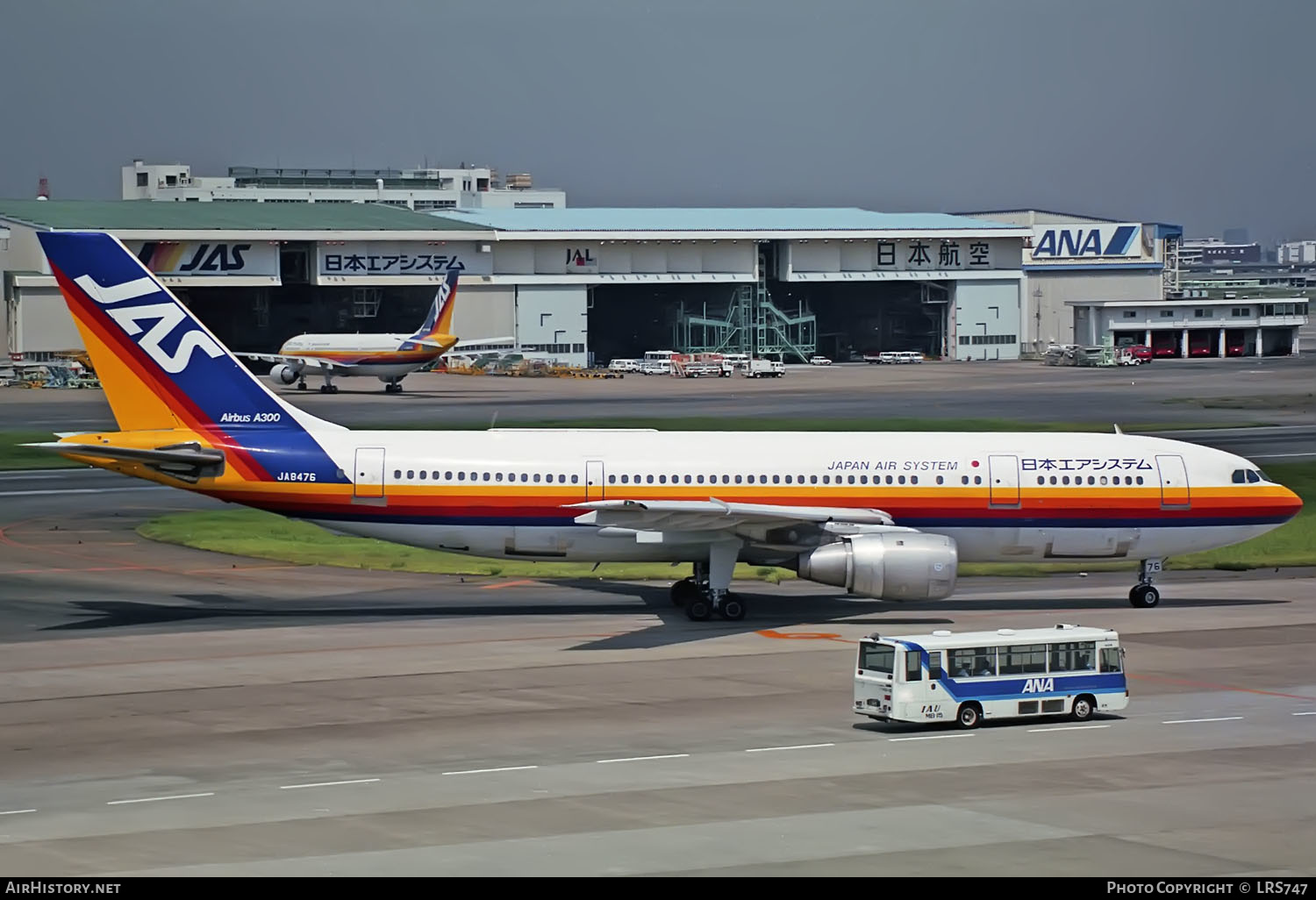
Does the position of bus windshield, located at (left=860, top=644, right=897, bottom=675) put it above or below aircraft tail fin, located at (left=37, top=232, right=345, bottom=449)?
below

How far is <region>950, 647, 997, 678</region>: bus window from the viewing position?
31000 mm

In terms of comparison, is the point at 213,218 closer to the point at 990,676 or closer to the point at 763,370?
the point at 763,370

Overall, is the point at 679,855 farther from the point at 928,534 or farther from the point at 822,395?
the point at 822,395

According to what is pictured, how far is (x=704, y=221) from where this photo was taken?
183500 millimetres

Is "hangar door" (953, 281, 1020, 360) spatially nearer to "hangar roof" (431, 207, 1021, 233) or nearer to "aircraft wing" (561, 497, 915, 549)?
"hangar roof" (431, 207, 1021, 233)

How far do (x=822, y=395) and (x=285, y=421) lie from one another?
87.3 metres

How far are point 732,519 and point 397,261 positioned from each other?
12623 centimetres

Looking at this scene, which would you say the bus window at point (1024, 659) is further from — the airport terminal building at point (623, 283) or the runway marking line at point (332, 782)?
the airport terminal building at point (623, 283)

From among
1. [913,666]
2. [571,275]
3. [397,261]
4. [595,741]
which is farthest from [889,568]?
[571,275]

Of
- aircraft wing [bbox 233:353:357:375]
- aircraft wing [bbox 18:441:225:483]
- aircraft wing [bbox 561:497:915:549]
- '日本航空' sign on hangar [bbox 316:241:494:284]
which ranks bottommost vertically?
aircraft wing [bbox 561:497:915:549]

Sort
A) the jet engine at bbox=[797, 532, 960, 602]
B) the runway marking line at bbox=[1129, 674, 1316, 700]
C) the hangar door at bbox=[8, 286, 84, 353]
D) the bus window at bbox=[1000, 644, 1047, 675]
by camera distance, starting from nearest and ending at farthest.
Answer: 1. the bus window at bbox=[1000, 644, 1047, 675]
2. the runway marking line at bbox=[1129, 674, 1316, 700]
3. the jet engine at bbox=[797, 532, 960, 602]
4. the hangar door at bbox=[8, 286, 84, 353]

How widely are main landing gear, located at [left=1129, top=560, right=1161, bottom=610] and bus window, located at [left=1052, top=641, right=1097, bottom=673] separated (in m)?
14.9

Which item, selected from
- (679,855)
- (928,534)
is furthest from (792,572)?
(679,855)

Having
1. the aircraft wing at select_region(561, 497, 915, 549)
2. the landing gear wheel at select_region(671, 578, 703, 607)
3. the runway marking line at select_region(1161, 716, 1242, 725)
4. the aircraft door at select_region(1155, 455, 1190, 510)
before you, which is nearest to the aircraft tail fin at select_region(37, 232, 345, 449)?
the aircraft wing at select_region(561, 497, 915, 549)
